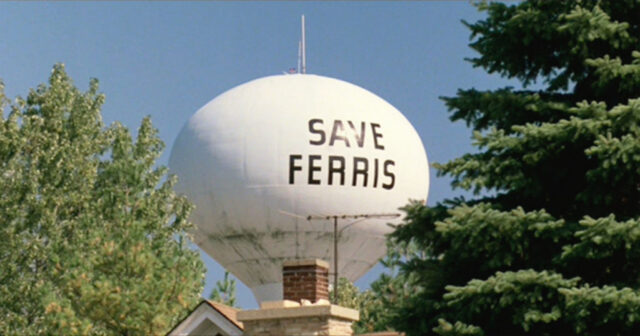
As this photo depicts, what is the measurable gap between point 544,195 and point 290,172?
22614mm

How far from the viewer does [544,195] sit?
19438 mm

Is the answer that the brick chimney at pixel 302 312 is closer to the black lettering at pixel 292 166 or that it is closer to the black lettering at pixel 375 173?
the black lettering at pixel 292 166

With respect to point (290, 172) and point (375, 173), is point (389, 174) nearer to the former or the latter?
point (375, 173)

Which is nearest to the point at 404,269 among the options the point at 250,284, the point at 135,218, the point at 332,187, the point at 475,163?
the point at 475,163

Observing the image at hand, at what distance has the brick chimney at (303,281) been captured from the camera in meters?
22.6

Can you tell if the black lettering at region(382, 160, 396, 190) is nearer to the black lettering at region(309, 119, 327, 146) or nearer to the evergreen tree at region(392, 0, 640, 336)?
the black lettering at region(309, 119, 327, 146)

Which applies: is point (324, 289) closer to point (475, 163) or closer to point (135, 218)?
point (475, 163)

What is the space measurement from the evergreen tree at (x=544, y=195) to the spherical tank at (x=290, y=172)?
70.1ft

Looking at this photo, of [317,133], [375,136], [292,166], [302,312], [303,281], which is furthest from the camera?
[375,136]

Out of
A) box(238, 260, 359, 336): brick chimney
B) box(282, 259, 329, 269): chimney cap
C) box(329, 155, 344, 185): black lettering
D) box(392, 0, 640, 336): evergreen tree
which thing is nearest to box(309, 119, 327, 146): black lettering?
box(329, 155, 344, 185): black lettering

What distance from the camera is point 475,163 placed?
61.9ft

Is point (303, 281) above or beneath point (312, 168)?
beneath

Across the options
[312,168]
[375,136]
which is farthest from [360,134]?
[312,168]

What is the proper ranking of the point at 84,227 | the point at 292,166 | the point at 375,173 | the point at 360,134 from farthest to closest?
the point at 360,134 < the point at 375,173 < the point at 292,166 < the point at 84,227
